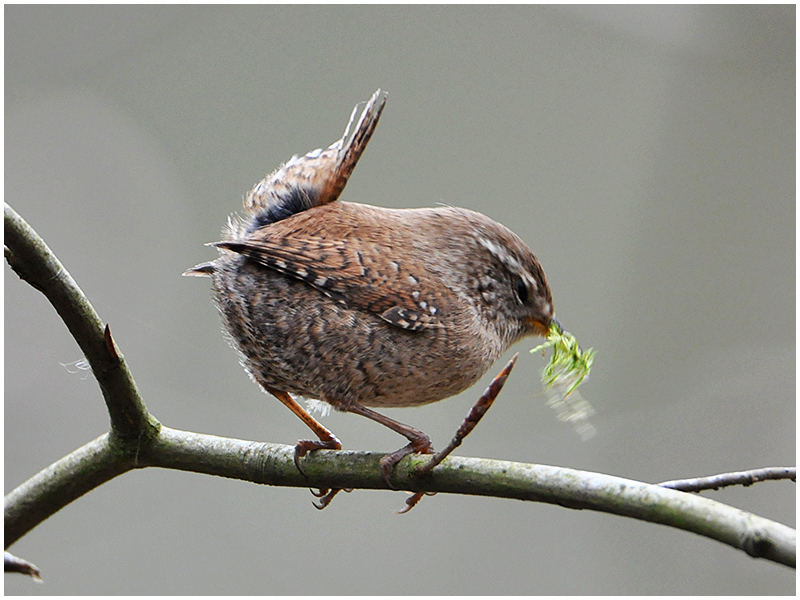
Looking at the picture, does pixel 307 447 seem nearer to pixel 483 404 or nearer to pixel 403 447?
pixel 403 447

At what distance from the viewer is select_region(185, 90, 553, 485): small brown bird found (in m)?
1.96

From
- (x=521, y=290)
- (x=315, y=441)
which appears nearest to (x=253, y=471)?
(x=315, y=441)

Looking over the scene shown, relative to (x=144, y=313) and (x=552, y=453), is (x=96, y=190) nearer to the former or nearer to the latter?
(x=144, y=313)

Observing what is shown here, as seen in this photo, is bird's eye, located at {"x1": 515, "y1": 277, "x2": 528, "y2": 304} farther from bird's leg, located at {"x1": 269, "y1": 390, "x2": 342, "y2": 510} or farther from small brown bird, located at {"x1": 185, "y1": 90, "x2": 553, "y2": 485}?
bird's leg, located at {"x1": 269, "y1": 390, "x2": 342, "y2": 510}

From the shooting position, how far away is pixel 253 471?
1764 mm

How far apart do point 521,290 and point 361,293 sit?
57 cm

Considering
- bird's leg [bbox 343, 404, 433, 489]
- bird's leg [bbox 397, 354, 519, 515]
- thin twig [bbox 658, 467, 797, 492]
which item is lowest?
thin twig [bbox 658, 467, 797, 492]

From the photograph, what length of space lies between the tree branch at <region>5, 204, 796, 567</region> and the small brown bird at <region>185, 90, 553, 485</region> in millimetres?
128

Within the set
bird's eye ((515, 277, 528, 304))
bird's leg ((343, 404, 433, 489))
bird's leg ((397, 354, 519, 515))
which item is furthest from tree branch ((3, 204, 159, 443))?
bird's eye ((515, 277, 528, 304))

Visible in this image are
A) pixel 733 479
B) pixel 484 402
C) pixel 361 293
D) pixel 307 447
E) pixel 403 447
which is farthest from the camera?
pixel 361 293

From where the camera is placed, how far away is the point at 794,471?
155cm

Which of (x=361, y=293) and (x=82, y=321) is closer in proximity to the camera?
(x=82, y=321)

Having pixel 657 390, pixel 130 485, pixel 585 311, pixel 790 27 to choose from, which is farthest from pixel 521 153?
pixel 130 485

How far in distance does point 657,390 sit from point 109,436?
3874 mm
